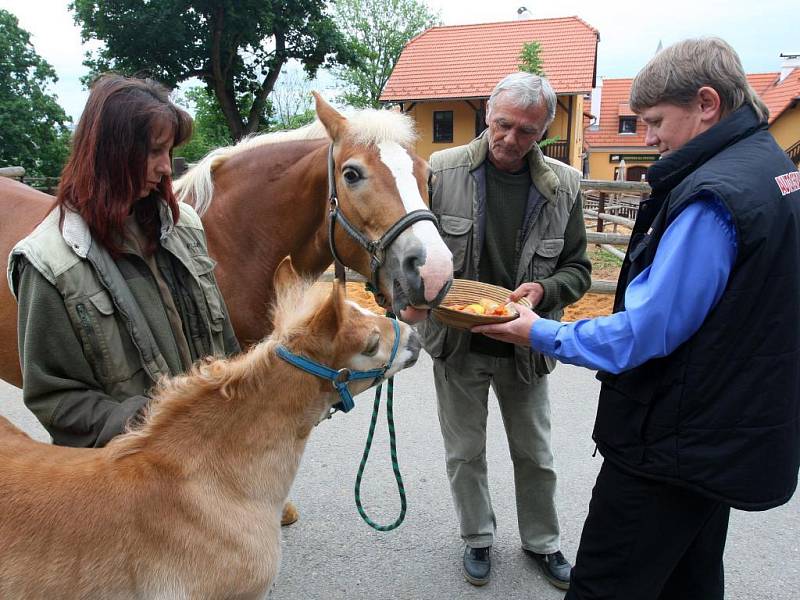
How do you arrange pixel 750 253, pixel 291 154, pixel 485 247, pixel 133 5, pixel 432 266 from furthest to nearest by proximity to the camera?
pixel 133 5
pixel 291 154
pixel 485 247
pixel 432 266
pixel 750 253

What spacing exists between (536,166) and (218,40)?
76.1ft

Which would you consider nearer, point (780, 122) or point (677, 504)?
point (677, 504)

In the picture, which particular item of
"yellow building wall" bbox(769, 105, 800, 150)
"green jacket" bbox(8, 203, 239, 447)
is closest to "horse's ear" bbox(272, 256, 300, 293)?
"green jacket" bbox(8, 203, 239, 447)

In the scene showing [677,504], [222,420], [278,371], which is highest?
[278,371]

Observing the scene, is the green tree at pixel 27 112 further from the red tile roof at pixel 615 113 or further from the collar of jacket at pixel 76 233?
the red tile roof at pixel 615 113

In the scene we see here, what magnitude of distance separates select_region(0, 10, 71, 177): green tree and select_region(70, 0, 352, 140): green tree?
2.25 m

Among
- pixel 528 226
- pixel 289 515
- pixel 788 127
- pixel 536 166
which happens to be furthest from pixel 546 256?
pixel 788 127

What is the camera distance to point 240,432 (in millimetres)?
1748

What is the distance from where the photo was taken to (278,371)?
1773 millimetres

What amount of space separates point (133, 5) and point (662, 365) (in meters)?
25.6

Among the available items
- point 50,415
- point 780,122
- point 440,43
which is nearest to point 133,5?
point 440,43

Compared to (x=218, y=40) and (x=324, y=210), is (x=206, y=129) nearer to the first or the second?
(x=218, y=40)

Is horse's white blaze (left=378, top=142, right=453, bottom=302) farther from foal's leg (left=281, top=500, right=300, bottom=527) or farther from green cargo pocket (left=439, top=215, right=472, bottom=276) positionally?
foal's leg (left=281, top=500, right=300, bottom=527)

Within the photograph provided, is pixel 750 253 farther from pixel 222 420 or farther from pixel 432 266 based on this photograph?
pixel 222 420
